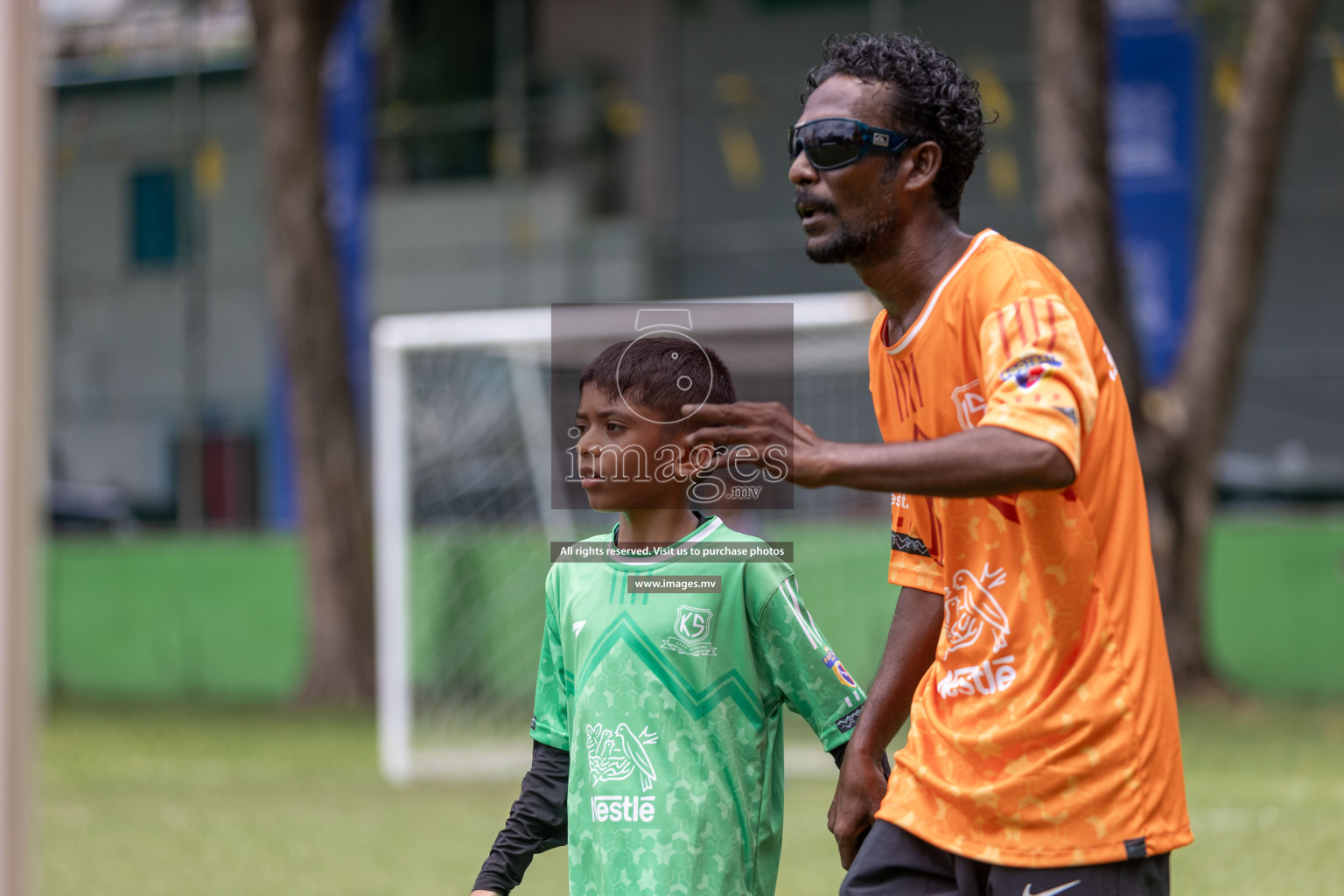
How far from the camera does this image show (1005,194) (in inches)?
729

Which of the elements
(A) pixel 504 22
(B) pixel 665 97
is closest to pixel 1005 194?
(B) pixel 665 97

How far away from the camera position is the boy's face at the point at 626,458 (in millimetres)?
2787

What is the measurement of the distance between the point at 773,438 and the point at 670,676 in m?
0.72

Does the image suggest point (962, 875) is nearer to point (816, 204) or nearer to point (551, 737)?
point (551, 737)

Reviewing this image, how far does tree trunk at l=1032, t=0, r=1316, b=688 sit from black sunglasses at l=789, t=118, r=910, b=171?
9.84 meters

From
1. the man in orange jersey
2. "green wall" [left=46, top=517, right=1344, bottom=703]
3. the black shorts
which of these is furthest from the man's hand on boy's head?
"green wall" [left=46, top=517, right=1344, bottom=703]

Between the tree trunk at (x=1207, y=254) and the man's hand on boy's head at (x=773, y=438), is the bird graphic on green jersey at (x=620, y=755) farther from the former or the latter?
the tree trunk at (x=1207, y=254)

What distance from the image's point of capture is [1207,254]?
13297 mm

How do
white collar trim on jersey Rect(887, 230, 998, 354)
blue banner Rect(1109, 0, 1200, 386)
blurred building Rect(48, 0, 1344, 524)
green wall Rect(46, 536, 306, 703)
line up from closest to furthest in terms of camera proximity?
1. white collar trim on jersey Rect(887, 230, 998, 354)
2. green wall Rect(46, 536, 306, 703)
3. blue banner Rect(1109, 0, 1200, 386)
4. blurred building Rect(48, 0, 1344, 524)

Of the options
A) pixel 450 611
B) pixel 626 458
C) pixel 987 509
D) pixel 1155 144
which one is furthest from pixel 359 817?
pixel 1155 144

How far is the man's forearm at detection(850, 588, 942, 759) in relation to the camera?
274 cm

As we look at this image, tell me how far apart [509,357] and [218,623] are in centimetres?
720

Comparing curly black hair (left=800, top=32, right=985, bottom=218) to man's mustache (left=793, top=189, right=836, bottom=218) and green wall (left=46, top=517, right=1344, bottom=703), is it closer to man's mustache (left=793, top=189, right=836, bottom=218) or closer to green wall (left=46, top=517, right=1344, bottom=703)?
man's mustache (left=793, top=189, right=836, bottom=218)

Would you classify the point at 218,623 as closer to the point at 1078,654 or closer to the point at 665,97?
the point at 665,97
